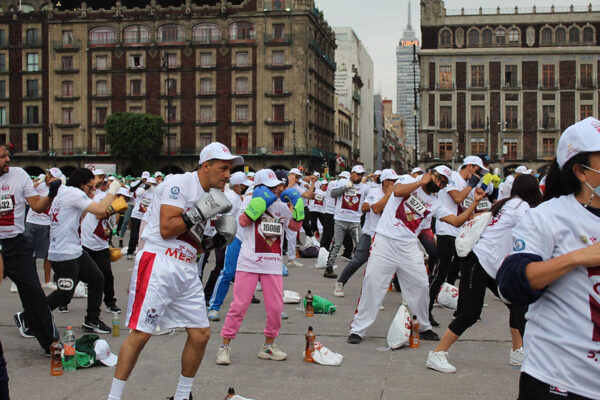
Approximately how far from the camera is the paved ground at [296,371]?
227 inches

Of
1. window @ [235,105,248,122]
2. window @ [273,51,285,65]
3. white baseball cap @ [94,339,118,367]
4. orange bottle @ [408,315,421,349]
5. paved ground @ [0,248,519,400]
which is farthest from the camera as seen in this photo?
window @ [235,105,248,122]

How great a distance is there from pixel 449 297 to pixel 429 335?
2158mm

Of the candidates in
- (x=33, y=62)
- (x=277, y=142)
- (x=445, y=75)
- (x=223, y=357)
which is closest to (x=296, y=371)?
(x=223, y=357)

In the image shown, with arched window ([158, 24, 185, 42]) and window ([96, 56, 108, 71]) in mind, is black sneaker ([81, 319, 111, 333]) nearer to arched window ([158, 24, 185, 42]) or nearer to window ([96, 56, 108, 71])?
arched window ([158, 24, 185, 42])

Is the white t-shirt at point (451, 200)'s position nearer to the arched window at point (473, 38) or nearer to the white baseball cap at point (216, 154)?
the white baseball cap at point (216, 154)

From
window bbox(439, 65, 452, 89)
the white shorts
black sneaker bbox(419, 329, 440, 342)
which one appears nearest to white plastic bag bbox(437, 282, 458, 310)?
black sneaker bbox(419, 329, 440, 342)

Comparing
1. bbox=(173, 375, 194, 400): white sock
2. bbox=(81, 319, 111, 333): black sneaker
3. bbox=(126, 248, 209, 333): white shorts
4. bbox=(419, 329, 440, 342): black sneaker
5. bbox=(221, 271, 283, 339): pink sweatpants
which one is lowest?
bbox=(419, 329, 440, 342): black sneaker

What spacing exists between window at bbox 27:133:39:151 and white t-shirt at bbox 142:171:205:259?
231 feet

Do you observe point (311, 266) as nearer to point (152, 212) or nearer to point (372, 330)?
point (372, 330)

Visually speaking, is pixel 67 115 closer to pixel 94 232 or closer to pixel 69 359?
pixel 94 232

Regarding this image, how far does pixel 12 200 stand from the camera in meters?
6.47

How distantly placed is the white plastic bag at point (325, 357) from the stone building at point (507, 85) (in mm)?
63484

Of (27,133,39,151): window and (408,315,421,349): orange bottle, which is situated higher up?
(27,133,39,151): window

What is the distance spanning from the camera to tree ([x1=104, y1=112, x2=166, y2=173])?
63.9 m
